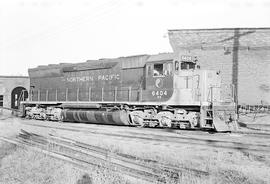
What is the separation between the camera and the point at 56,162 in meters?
6.97

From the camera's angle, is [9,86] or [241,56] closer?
[241,56]

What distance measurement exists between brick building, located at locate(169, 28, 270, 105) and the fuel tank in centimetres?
1086

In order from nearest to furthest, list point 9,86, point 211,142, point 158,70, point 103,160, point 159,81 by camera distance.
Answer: point 103,160 < point 211,142 < point 159,81 < point 158,70 < point 9,86

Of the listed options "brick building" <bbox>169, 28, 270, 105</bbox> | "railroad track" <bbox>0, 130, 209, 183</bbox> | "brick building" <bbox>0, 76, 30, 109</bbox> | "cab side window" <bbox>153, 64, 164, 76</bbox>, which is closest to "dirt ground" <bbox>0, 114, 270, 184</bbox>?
"railroad track" <bbox>0, 130, 209, 183</bbox>

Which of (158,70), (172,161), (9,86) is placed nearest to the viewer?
(172,161)

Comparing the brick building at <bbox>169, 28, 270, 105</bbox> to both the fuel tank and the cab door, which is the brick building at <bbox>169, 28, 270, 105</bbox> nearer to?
the cab door

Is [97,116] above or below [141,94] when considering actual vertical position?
below

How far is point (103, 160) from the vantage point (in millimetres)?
6367

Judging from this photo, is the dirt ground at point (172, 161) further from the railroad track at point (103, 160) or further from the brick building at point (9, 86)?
the brick building at point (9, 86)

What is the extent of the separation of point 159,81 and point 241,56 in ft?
40.4

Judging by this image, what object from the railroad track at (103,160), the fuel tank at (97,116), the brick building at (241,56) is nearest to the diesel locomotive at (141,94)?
the fuel tank at (97,116)

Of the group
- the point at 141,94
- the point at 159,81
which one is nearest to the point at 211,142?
the point at 159,81

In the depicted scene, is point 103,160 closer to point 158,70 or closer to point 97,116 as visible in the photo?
point 158,70

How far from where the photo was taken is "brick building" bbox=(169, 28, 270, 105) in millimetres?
22719
